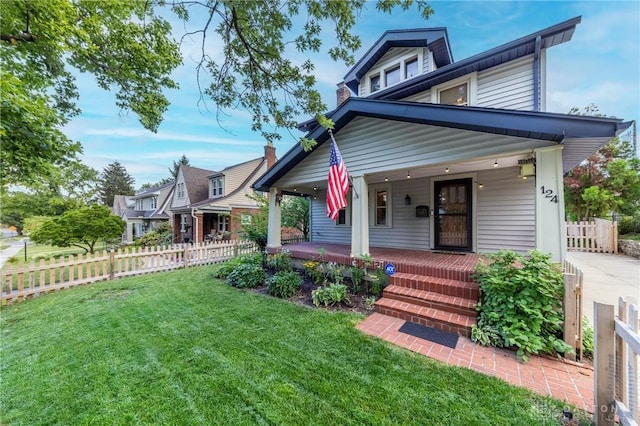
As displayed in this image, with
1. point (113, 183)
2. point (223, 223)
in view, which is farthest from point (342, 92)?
point (113, 183)

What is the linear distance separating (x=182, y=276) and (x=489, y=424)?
813 cm

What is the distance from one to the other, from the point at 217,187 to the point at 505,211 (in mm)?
17617

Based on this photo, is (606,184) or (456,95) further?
(606,184)

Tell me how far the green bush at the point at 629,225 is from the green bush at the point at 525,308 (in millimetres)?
14579

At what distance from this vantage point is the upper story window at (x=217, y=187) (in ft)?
59.5

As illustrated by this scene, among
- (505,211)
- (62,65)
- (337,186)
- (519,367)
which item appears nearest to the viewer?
(519,367)

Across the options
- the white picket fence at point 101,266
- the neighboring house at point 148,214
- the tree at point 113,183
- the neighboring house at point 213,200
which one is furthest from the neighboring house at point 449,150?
the tree at point 113,183

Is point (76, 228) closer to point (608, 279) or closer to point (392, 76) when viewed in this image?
point (392, 76)

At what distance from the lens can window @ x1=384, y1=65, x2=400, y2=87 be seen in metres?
9.16

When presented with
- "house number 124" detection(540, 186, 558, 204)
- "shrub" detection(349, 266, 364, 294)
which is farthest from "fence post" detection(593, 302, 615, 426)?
"shrub" detection(349, 266, 364, 294)

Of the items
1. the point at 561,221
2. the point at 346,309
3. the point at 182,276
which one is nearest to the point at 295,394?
the point at 346,309

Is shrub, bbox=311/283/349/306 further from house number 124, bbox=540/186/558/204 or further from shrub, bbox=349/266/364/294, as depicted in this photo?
house number 124, bbox=540/186/558/204

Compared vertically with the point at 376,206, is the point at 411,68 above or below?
above

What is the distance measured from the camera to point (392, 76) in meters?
Result: 9.34
